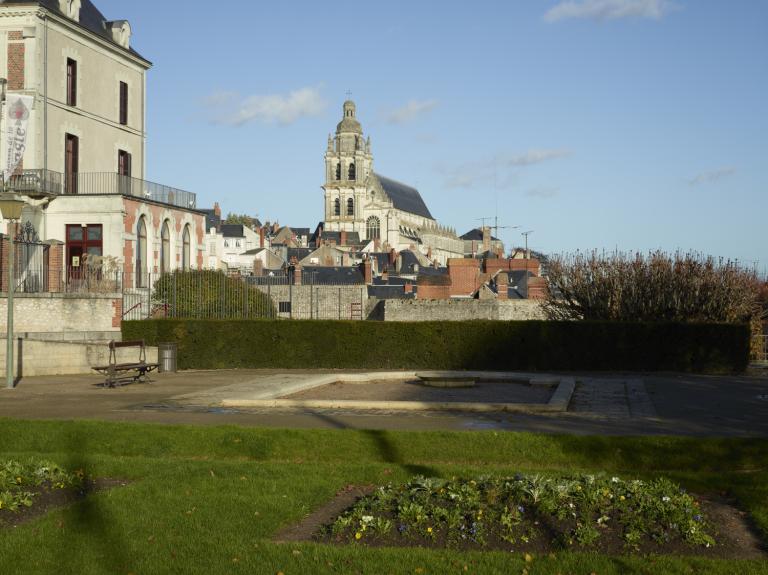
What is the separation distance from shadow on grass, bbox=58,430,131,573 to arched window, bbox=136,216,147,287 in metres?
26.7

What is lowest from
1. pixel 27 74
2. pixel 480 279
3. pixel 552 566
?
pixel 552 566

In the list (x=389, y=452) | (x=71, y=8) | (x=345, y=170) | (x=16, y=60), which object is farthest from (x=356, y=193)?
(x=389, y=452)

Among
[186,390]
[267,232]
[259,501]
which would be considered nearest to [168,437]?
[259,501]

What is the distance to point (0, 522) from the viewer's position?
27.6ft

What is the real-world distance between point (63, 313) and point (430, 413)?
1775 centimetres

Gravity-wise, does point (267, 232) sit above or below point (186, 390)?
above

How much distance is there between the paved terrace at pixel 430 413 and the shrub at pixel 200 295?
8.66 m

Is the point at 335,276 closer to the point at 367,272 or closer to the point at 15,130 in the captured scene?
the point at 367,272

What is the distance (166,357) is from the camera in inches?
1075

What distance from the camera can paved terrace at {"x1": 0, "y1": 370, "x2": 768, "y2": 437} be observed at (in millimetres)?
14461

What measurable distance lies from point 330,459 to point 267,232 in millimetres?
152217

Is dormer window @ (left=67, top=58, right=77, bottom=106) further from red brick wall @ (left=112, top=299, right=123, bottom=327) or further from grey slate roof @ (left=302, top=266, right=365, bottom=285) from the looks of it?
grey slate roof @ (left=302, top=266, right=365, bottom=285)

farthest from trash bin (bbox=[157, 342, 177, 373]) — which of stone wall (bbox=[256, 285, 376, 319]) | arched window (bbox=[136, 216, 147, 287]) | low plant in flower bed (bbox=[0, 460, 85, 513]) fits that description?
stone wall (bbox=[256, 285, 376, 319])

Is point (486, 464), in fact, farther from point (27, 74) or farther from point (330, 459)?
point (27, 74)
